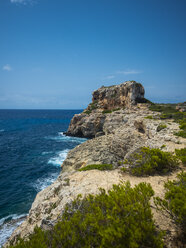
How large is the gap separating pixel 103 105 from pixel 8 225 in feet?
138

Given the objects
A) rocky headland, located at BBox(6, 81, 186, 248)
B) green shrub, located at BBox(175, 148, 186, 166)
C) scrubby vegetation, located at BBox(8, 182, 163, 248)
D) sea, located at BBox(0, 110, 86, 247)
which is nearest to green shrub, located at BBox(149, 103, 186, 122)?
rocky headland, located at BBox(6, 81, 186, 248)

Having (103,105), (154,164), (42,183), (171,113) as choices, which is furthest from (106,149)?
(103,105)

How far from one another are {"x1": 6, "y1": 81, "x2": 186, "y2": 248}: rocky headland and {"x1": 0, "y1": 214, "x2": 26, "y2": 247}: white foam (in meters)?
4.91

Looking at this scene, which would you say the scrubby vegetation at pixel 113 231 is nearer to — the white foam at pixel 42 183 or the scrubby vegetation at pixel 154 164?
the scrubby vegetation at pixel 154 164

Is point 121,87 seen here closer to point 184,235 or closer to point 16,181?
point 16,181

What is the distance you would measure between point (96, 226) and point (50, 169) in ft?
74.3

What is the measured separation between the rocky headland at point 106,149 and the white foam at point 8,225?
4908 mm

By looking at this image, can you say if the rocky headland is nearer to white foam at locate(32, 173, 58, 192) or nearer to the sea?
white foam at locate(32, 173, 58, 192)

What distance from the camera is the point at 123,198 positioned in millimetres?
4914

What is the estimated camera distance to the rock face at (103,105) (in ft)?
125

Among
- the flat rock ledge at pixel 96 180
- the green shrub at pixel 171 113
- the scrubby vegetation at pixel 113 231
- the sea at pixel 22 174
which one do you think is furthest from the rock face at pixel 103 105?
the scrubby vegetation at pixel 113 231

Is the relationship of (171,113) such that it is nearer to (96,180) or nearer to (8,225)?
(96,180)

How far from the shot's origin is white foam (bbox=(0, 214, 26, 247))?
38.4 feet

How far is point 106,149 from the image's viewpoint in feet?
71.6
